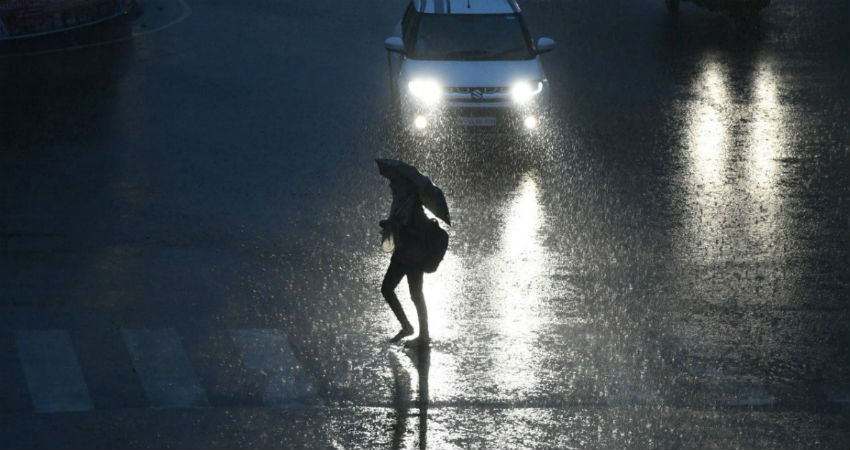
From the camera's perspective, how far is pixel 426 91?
1877 centimetres

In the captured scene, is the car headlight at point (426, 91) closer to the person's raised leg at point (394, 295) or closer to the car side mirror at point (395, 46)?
the car side mirror at point (395, 46)

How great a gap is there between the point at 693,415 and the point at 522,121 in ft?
28.5

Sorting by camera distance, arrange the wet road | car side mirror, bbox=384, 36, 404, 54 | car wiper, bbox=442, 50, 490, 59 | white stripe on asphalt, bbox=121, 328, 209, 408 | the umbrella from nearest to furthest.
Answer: the wet road < white stripe on asphalt, bbox=121, 328, 209, 408 < the umbrella < car wiper, bbox=442, 50, 490, 59 < car side mirror, bbox=384, 36, 404, 54

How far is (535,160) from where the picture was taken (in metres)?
18.3

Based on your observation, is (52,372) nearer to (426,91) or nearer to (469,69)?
(426,91)

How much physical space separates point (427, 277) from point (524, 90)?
5597 millimetres

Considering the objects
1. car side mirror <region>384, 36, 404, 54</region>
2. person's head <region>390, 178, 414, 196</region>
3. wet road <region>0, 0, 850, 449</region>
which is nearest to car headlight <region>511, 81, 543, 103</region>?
wet road <region>0, 0, 850, 449</region>

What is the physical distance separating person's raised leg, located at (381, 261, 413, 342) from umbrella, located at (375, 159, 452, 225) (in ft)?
2.10

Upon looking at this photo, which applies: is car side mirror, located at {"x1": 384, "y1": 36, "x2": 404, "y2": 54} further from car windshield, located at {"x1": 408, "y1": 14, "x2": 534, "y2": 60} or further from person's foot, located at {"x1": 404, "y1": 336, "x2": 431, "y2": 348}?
person's foot, located at {"x1": 404, "y1": 336, "x2": 431, "y2": 348}

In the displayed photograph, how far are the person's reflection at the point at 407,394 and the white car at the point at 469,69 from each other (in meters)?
7.30

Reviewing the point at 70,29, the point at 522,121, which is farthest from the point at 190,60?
the point at 522,121

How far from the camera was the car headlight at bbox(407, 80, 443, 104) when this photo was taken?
18719 mm

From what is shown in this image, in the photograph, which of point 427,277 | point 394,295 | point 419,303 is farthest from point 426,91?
point 419,303

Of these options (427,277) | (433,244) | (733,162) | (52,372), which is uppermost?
(433,244)
